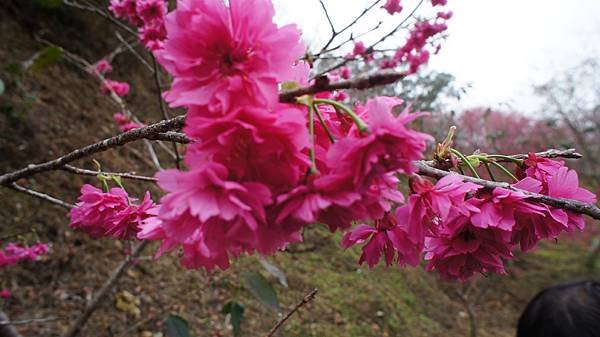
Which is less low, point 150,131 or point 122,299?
point 150,131

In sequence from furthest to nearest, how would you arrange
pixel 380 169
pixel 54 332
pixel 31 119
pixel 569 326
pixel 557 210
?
pixel 31 119, pixel 54 332, pixel 569 326, pixel 557 210, pixel 380 169

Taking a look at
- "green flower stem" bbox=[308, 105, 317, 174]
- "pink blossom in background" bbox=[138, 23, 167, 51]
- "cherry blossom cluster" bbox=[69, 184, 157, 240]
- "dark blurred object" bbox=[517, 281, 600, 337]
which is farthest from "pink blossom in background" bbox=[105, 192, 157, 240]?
"dark blurred object" bbox=[517, 281, 600, 337]

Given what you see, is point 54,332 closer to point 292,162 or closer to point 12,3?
point 292,162

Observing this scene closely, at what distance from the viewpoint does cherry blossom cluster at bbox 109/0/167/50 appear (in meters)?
2.15

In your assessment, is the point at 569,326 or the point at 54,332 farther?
the point at 54,332

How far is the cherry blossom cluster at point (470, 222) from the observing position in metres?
0.62

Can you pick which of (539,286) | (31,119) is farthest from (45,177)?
(539,286)

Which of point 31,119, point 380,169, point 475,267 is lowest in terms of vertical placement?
point 475,267

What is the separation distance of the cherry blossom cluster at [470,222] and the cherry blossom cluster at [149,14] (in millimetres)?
1947

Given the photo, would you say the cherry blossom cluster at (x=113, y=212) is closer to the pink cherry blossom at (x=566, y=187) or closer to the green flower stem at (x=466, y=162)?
the green flower stem at (x=466, y=162)

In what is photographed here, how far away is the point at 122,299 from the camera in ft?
9.44

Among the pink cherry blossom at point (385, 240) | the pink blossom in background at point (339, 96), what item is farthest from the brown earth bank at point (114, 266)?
the pink cherry blossom at point (385, 240)

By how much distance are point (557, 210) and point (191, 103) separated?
61 centimetres

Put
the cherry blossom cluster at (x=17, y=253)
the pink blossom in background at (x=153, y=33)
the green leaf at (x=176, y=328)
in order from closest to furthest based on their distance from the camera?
the green leaf at (x=176, y=328) → the cherry blossom cluster at (x=17, y=253) → the pink blossom in background at (x=153, y=33)
